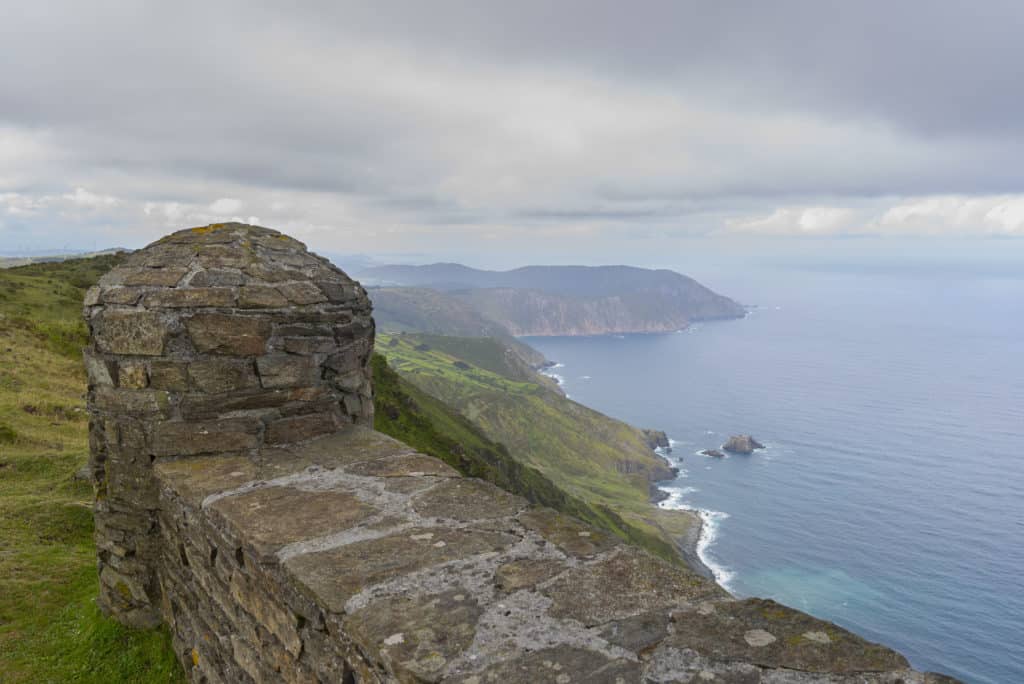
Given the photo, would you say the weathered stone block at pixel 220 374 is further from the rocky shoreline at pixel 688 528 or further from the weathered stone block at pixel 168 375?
the rocky shoreline at pixel 688 528

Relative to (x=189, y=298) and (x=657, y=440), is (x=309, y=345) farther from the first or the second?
(x=657, y=440)

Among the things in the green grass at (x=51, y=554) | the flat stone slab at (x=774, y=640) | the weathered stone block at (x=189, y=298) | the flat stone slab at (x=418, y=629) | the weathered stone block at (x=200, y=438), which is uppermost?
the weathered stone block at (x=189, y=298)

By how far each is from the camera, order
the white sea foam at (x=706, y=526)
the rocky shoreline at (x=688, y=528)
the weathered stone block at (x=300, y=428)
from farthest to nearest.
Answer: the white sea foam at (x=706, y=526)
the rocky shoreline at (x=688, y=528)
the weathered stone block at (x=300, y=428)

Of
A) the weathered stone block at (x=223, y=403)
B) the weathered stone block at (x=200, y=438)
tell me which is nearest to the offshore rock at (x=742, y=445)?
the weathered stone block at (x=223, y=403)

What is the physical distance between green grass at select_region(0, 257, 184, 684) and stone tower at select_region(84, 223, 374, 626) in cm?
57

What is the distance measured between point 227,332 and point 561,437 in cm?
15306

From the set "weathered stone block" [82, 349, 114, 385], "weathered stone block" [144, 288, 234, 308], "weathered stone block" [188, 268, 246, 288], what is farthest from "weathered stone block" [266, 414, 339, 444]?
"weathered stone block" [82, 349, 114, 385]

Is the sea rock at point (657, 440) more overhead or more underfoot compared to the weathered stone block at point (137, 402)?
more underfoot

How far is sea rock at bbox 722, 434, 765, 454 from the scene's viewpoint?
138625 millimetres

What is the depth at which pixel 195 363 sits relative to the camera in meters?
6.34

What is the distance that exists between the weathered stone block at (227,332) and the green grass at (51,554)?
361 cm

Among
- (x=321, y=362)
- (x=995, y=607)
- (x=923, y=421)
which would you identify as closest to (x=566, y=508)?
(x=995, y=607)

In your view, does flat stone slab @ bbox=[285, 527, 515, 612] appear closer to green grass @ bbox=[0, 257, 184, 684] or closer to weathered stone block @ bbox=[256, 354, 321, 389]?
weathered stone block @ bbox=[256, 354, 321, 389]

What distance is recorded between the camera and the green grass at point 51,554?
23.5 feet
